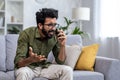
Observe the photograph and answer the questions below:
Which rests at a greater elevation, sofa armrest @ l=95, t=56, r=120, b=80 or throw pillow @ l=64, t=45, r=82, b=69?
throw pillow @ l=64, t=45, r=82, b=69

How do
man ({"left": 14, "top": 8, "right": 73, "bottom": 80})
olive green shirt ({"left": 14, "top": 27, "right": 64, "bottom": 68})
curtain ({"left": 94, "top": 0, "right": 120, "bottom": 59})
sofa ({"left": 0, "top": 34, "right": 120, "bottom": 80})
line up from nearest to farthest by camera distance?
man ({"left": 14, "top": 8, "right": 73, "bottom": 80})
olive green shirt ({"left": 14, "top": 27, "right": 64, "bottom": 68})
sofa ({"left": 0, "top": 34, "right": 120, "bottom": 80})
curtain ({"left": 94, "top": 0, "right": 120, "bottom": 59})

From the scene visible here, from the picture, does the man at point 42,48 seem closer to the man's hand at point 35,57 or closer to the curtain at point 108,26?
the man's hand at point 35,57

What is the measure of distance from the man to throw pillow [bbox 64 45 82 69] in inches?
12.3

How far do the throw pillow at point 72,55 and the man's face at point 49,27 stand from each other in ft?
1.73

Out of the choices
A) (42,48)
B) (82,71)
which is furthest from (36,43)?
(82,71)

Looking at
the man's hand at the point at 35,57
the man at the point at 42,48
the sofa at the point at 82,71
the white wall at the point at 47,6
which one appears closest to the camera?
the man's hand at the point at 35,57

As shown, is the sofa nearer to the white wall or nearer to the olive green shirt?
the olive green shirt

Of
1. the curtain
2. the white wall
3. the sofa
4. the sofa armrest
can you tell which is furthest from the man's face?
the white wall

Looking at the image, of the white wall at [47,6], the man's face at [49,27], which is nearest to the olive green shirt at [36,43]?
the man's face at [49,27]

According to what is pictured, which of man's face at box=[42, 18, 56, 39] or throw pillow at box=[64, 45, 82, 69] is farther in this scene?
throw pillow at box=[64, 45, 82, 69]

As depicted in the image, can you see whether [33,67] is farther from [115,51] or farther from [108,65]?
[115,51]

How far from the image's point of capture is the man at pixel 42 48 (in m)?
2.08

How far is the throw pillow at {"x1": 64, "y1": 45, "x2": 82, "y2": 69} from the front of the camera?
2601 mm

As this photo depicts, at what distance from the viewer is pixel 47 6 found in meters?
5.18
